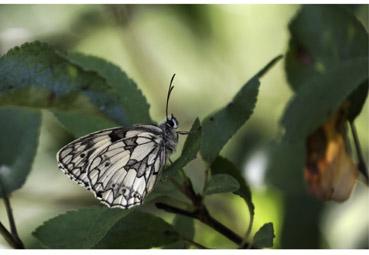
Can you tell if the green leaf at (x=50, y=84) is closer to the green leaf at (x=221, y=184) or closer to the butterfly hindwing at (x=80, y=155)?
the butterfly hindwing at (x=80, y=155)

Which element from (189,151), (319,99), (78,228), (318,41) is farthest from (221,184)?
(318,41)

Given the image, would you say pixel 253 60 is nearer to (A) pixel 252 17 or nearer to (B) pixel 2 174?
(A) pixel 252 17

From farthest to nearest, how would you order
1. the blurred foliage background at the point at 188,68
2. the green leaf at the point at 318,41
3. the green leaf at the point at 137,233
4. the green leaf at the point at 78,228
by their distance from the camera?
Answer: the blurred foliage background at the point at 188,68
the green leaf at the point at 318,41
the green leaf at the point at 137,233
the green leaf at the point at 78,228

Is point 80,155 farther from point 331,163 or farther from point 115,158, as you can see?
point 331,163

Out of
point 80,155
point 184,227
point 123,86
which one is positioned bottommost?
point 184,227

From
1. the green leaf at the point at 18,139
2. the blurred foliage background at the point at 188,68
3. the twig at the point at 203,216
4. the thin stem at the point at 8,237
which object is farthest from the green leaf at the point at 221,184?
the blurred foliage background at the point at 188,68

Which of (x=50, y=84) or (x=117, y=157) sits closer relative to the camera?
(x=50, y=84)
